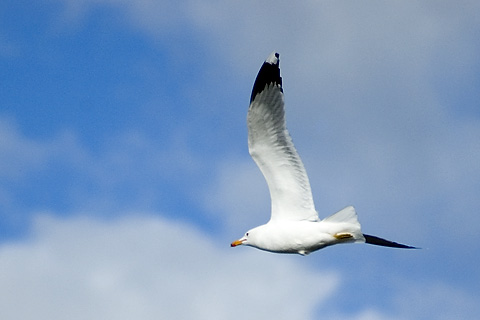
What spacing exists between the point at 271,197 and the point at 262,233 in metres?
0.78

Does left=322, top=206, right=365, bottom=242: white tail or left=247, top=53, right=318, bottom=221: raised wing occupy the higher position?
left=247, top=53, right=318, bottom=221: raised wing

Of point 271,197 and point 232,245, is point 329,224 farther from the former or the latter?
point 232,245

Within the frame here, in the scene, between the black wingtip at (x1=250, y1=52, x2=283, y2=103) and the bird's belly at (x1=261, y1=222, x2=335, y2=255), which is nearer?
the bird's belly at (x1=261, y1=222, x2=335, y2=255)

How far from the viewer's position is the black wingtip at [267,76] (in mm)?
14953

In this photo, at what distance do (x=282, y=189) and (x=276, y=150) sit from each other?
2.93 feet

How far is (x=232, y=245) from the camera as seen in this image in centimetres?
1644

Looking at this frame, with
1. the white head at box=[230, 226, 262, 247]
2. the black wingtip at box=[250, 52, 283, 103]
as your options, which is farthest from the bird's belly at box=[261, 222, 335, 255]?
the black wingtip at box=[250, 52, 283, 103]

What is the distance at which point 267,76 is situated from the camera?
49.4 feet

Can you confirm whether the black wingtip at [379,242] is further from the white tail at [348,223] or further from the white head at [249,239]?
the white head at [249,239]

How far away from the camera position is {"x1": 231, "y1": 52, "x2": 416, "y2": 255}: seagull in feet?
47.7

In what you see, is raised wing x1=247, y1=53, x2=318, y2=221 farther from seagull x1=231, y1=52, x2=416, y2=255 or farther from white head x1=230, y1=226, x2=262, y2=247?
white head x1=230, y1=226, x2=262, y2=247

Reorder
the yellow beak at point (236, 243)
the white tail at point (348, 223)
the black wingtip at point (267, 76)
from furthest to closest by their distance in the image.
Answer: the yellow beak at point (236, 243)
the black wingtip at point (267, 76)
the white tail at point (348, 223)

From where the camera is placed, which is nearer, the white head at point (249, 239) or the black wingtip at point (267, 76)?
the black wingtip at point (267, 76)

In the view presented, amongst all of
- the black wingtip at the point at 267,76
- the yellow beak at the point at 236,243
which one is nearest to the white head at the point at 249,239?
the yellow beak at the point at 236,243
